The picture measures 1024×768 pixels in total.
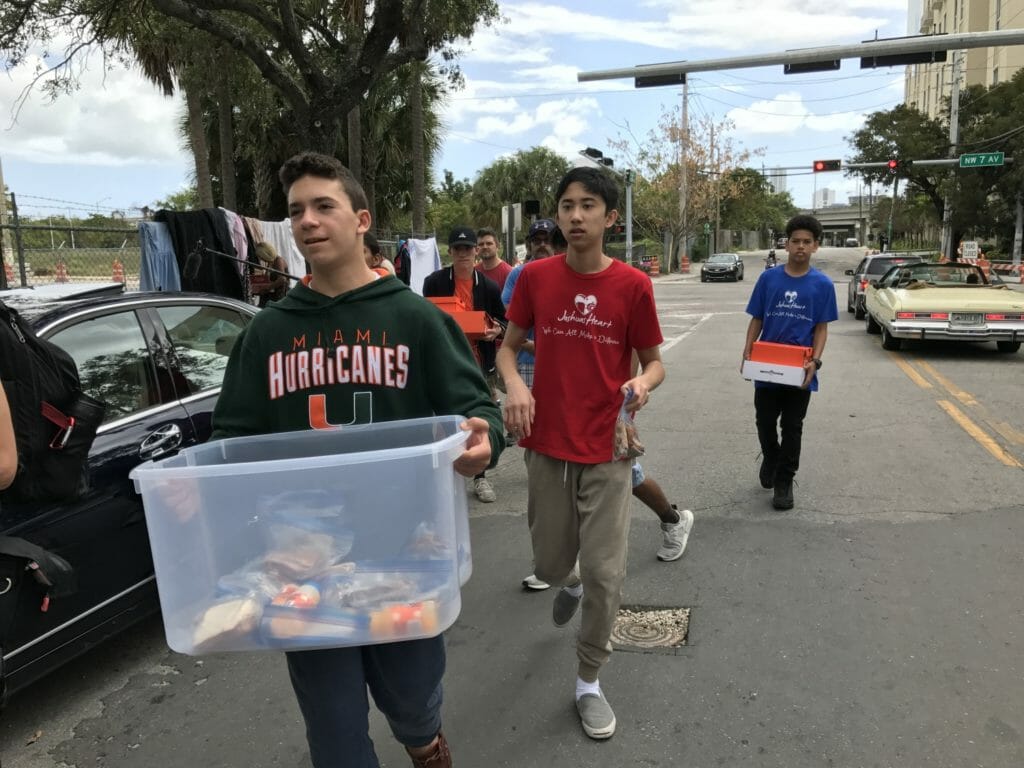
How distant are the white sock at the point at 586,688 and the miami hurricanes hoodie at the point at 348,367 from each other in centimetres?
123

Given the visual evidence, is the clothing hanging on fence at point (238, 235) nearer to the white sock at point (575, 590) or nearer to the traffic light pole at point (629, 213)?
the white sock at point (575, 590)

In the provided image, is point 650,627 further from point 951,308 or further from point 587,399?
point 951,308

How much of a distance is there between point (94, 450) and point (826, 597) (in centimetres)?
336

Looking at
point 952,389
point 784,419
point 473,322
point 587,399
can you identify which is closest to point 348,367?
point 587,399

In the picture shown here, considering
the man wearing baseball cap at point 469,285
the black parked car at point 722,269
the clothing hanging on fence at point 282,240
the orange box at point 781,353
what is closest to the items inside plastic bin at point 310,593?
the orange box at point 781,353

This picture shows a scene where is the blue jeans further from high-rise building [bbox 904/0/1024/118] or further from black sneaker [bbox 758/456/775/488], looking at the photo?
high-rise building [bbox 904/0/1024/118]

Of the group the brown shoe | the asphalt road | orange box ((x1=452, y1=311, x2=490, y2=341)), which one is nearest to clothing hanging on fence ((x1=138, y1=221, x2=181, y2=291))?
orange box ((x1=452, y1=311, x2=490, y2=341))

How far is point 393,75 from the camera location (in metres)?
21.4

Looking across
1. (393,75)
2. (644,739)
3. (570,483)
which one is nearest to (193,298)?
(570,483)

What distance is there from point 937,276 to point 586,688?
12.1 metres

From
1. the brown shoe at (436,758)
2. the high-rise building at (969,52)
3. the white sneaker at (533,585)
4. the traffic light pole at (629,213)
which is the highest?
the high-rise building at (969,52)

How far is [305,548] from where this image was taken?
170 cm

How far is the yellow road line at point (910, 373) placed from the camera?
906cm

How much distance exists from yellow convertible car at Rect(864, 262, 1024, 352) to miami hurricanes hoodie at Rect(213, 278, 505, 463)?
10630mm
